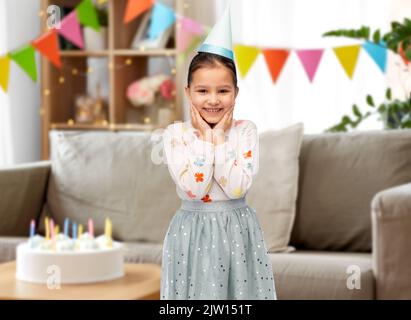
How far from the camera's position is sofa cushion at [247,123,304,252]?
7.75 feet

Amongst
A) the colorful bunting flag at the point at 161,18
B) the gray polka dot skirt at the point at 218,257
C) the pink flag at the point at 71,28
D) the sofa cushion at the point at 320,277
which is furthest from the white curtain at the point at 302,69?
the gray polka dot skirt at the point at 218,257

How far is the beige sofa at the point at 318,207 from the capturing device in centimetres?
195

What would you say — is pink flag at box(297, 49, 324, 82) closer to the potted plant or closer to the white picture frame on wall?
the white picture frame on wall

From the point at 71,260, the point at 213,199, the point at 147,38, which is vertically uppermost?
the point at 147,38

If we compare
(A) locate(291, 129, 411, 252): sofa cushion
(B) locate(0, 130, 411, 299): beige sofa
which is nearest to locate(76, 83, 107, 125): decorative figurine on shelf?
(B) locate(0, 130, 411, 299): beige sofa

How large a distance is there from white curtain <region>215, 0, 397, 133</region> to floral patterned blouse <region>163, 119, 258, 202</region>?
8.84 feet

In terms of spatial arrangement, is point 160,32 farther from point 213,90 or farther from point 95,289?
point 213,90

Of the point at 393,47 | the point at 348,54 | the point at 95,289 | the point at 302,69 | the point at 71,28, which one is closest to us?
the point at 95,289

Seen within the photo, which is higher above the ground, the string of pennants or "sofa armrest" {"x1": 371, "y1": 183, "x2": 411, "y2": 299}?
the string of pennants

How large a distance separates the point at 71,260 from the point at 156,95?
2.14 metres

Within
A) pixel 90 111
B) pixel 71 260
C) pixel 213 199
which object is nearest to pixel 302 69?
pixel 90 111

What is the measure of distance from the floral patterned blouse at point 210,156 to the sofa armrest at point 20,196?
7.09ft

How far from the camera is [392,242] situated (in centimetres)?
193
